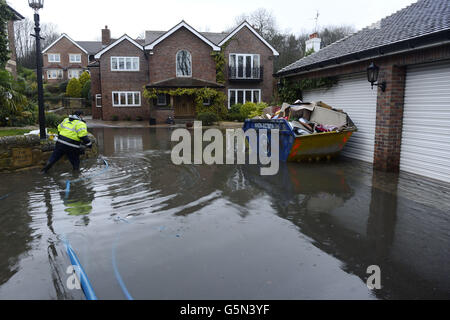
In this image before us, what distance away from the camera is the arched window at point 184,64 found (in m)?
29.3

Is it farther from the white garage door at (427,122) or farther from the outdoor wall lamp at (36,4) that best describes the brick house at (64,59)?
the white garage door at (427,122)

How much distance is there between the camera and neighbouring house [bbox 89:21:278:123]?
2875cm

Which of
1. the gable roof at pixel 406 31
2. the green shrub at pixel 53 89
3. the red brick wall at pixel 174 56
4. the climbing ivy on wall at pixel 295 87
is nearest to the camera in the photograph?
the gable roof at pixel 406 31

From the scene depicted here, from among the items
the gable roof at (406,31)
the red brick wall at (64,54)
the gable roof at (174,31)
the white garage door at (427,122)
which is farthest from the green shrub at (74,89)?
the white garage door at (427,122)

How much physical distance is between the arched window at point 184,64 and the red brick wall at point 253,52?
326 cm

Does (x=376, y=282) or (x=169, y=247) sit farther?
(x=169, y=247)

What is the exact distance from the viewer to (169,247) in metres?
4.42

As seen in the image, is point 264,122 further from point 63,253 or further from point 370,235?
point 63,253

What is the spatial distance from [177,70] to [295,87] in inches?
688

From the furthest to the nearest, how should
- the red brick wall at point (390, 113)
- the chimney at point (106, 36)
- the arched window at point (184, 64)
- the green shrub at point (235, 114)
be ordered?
the chimney at point (106, 36) → the arched window at point (184, 64) → the green shrub at point (235, 114) → the red brick wall at point (390, 113)

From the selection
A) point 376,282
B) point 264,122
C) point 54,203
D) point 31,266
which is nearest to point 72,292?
point 31,266

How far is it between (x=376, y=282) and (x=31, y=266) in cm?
368

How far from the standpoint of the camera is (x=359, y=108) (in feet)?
35.2

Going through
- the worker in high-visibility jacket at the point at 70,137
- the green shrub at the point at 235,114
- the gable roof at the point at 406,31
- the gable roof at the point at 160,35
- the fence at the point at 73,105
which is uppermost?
the gable roof at the point at 160,35
